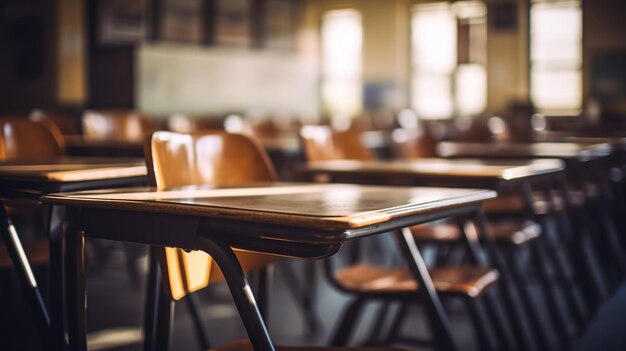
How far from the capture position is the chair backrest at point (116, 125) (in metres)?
4.33

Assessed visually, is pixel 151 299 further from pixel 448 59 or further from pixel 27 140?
pixel 448 59

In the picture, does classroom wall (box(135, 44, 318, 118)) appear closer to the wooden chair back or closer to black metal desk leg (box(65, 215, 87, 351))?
the wooden chair back

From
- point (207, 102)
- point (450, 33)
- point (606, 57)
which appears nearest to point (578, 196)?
point (207, 102)

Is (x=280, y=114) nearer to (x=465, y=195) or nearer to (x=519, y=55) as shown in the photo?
(x=519, y=55)

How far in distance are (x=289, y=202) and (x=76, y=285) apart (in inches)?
17.2

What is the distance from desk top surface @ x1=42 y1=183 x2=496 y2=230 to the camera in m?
1.13

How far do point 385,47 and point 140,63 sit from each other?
5286 mm

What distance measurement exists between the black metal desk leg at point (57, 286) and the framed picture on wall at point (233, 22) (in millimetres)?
9774

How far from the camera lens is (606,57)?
9547 mm

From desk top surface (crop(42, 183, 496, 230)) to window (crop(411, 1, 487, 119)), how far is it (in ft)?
31.7

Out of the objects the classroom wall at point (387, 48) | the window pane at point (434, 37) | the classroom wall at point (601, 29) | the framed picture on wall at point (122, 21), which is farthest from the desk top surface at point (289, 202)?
the classroom wall at point (387, 48)

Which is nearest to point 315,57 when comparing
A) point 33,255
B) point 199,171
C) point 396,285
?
point 33,255

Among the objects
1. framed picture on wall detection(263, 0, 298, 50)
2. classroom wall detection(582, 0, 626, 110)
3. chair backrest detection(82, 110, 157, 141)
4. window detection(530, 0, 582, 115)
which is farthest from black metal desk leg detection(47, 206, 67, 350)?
framed picture on wall detection(263, 0, 298, 50)

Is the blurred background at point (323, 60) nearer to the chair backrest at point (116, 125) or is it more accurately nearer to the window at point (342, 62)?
the window at point (342, 62)
